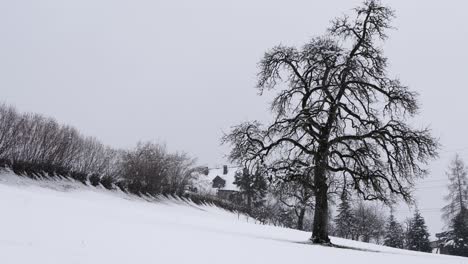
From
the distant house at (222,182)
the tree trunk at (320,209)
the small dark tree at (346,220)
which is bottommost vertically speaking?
the tree trunk at (320,209)

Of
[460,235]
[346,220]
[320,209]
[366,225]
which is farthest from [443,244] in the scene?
[320,209]

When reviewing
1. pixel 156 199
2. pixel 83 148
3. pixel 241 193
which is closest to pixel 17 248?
pixel 83 148

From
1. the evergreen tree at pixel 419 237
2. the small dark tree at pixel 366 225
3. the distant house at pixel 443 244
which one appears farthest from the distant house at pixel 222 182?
the distant house at pixel 443 244

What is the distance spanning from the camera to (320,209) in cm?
2122

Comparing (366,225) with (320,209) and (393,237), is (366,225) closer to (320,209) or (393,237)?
(393,237)

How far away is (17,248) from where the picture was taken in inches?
265

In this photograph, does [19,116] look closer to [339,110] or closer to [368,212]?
[339,110]

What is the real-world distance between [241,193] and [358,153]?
62.8 m

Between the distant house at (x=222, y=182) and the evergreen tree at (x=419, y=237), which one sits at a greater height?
the distant house at (x=222, y=182)

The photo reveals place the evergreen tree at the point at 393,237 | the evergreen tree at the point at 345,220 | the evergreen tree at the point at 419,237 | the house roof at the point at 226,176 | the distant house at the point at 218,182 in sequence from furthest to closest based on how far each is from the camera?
the distant house at the point at 218,182, the house roof at the point at 226,176, the evergreen tree at the point at 345,220, the evergreen tree at the point at 393,237, the evergreen tree at the point at 419,237

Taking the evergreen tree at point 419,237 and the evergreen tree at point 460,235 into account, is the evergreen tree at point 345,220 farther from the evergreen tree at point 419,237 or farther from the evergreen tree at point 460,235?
the evergreen tree at point 460,235

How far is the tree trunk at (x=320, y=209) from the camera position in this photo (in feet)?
67.8

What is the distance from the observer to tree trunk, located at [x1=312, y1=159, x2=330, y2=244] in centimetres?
2066

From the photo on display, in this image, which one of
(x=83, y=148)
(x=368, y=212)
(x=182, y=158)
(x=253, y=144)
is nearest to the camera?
(x=253, y=144)
